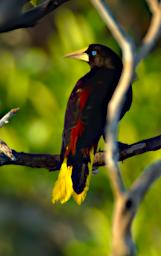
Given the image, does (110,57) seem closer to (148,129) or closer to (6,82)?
(148,129)

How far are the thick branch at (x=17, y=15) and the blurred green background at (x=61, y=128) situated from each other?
4.56 meters

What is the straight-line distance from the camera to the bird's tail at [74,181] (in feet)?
15.2

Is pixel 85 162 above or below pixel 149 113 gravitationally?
above

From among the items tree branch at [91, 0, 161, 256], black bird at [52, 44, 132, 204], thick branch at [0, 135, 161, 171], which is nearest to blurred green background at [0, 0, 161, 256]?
black bird at [52, 44, 132, 204]

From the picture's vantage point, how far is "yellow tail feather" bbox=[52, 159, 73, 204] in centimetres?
460

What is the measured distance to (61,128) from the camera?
9.79m

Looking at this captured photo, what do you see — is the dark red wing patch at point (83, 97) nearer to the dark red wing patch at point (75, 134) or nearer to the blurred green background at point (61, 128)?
the dark red wing patch at point (75, 134)

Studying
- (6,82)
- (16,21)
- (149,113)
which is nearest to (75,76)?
(149,113)

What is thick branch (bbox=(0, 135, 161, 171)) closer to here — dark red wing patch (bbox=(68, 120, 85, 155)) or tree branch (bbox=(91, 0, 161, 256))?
dark red wing patch (bbox=(68, 120, 85, 155))

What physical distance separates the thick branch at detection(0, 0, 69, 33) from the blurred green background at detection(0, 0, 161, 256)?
4.56 metres

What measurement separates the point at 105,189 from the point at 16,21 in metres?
5.74

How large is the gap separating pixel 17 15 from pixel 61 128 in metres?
5.67

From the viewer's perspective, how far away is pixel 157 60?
1049 centimetres

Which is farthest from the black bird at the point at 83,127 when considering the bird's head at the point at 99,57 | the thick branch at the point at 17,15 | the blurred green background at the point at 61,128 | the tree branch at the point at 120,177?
the blurred green background at the point at 61,128
